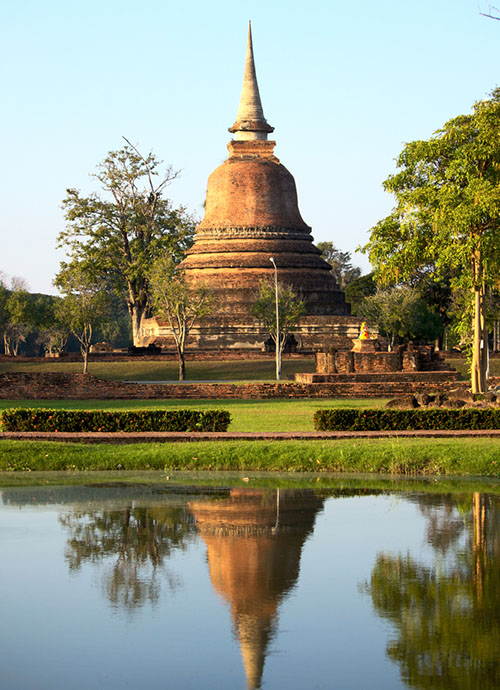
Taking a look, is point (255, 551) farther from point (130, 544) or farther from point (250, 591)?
point (250, 591)

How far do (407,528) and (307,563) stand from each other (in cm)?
195

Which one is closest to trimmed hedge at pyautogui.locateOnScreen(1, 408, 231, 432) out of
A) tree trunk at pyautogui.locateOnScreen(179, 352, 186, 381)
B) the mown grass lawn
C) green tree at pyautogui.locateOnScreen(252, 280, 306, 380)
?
the mown grass lawn

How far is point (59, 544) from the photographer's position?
34.9 ft

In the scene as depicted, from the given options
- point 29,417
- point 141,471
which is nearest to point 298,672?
point 141,471

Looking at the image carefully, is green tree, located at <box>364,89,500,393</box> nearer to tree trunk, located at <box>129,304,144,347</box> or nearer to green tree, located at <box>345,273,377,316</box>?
tree trunk, located at <box>129,304,144,347</box>

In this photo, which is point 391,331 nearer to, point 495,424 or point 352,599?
point 495,424

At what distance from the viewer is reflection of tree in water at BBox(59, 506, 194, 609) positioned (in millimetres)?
8906

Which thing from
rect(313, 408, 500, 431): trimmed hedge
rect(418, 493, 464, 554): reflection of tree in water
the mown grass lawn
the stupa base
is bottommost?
rect(418, 493, 464, 554): reflection of tree in water

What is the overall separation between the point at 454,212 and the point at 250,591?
757 inches

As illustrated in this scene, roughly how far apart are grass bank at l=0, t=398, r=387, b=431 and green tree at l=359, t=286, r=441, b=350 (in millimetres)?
29850

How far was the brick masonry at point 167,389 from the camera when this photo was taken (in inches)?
1266

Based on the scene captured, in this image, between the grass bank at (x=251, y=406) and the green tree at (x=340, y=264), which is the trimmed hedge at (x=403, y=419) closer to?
the grass bank at (x=251, y=406)

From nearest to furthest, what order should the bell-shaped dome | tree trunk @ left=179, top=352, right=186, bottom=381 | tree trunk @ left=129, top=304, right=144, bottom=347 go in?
tree trunk @ left=179, top=352, right=186, bottom=381 < the bell-shaped dome < tree trunk @ left=129, top=304, right=144, bottom=347

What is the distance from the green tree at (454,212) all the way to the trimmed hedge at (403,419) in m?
6.86
